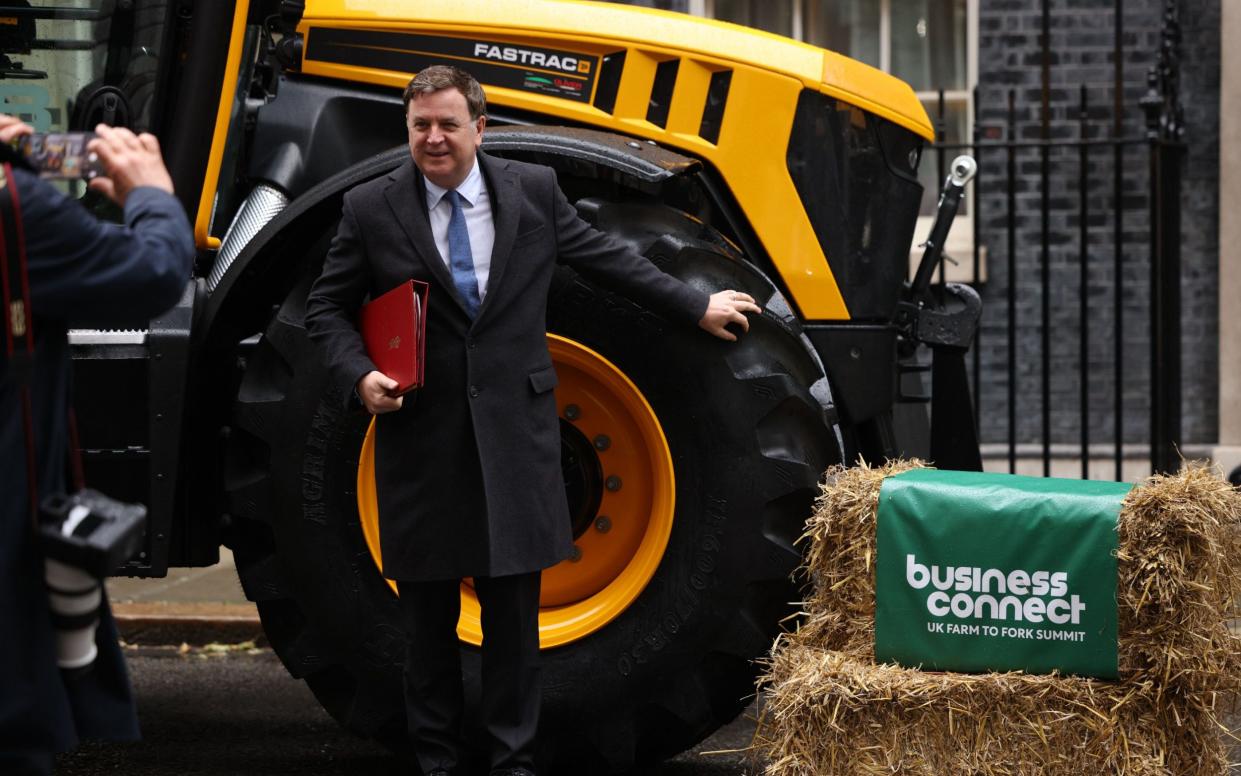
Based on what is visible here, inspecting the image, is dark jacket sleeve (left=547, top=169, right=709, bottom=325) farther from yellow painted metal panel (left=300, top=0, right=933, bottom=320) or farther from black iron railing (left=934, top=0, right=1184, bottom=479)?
black iron railing (left=934, top=0, right=1184, bottom=479)

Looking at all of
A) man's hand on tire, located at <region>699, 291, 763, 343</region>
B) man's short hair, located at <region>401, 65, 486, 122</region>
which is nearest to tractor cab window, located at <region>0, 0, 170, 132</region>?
man's short hair, located at <region>401, 65, 486, 122</region>

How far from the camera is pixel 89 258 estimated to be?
9.69 feet

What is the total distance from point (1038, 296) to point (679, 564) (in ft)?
18.3

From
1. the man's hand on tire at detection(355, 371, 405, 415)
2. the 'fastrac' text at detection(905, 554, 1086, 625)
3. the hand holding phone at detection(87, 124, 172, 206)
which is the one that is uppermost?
the hand holding phone at detection(87, 124, 172, 206)

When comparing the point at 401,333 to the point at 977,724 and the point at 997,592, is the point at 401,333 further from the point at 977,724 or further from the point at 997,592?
the point at 977,724

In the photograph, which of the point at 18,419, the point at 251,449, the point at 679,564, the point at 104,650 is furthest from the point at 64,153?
the point at 679,564

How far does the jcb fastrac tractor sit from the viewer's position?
182 inches

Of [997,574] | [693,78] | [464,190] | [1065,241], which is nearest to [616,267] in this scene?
[464,190]

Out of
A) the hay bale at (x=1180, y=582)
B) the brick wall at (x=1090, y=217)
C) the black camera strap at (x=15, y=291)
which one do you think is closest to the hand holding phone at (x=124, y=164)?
the black camera strap at (x=15, y=291)

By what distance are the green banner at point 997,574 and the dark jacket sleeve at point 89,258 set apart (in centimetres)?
195

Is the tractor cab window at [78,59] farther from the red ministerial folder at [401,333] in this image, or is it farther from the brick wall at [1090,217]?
the brick wall at [1090,217]

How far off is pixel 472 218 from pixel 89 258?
1.48 metres

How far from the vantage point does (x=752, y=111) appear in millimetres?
5098

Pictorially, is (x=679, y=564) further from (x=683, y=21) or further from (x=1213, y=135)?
(x=1213, y=135)
